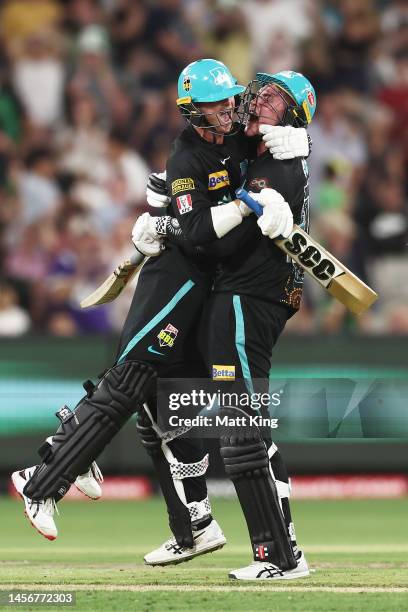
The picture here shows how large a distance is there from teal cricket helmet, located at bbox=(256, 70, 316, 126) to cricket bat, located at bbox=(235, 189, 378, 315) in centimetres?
56

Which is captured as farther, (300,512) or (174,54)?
(174,54)

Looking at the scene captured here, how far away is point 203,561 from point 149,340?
1.44m

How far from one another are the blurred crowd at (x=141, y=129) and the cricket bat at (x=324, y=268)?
559 centimetres

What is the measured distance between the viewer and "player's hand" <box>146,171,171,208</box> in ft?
23.2

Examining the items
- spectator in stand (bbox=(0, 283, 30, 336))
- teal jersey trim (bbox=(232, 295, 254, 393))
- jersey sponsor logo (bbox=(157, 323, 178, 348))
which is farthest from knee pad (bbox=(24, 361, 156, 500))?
spectator in stand (bbox=(0, 283, 30, 336))

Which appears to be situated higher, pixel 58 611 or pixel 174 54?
pixel 174 54

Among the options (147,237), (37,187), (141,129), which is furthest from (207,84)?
(141,129)

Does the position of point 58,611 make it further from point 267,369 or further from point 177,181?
point 177,181

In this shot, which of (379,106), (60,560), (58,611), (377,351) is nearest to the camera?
(58,611)

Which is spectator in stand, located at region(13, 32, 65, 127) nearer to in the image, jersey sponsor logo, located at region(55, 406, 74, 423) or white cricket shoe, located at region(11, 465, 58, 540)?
jersey sponsor logo, located at region(55, 406, 74, 423)

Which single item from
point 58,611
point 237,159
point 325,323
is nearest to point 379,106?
point 325,323

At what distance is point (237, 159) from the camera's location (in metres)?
6.94

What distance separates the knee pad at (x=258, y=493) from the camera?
Answer: 654 centimetres

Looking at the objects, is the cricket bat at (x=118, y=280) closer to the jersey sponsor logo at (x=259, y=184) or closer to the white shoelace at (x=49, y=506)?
the jersey sponsor logo at (x=259, y=184)
